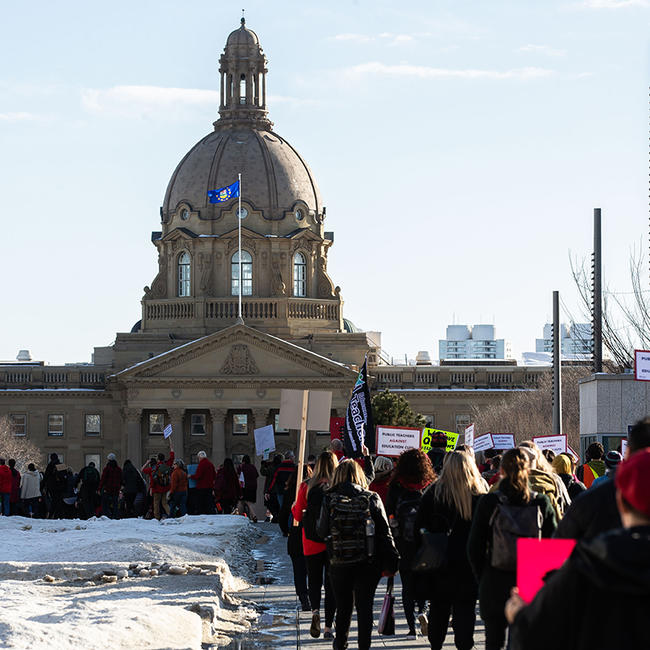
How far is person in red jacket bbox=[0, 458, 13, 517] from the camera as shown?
3334cm

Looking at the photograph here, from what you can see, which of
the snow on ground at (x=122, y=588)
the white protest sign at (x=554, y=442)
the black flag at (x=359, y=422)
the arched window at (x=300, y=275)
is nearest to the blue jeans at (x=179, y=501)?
the snow on ground at (x=122, y=588)

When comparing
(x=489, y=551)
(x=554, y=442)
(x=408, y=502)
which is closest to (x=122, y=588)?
(x=408, y=502)

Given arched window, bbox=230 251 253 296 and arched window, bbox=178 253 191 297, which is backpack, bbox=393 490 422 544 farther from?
arched window, bbox=178 253 191 297

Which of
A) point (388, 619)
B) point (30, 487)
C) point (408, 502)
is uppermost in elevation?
point (408, 502)

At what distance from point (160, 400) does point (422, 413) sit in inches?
638

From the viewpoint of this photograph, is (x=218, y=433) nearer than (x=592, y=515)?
No

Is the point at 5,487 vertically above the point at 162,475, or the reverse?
the point at 162,475

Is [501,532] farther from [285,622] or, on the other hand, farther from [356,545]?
[285,622]

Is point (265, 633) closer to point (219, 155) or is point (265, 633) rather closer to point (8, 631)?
point (8, 631)

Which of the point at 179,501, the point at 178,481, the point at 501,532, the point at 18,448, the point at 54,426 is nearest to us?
the point at 501,532

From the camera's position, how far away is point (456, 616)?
11391mm

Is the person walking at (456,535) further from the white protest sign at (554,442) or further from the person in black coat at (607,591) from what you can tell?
the white protest sign at (554,442)

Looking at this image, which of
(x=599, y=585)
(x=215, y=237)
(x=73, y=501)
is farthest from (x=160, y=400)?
(x=599, y=585)

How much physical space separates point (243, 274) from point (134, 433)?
15954 mm
